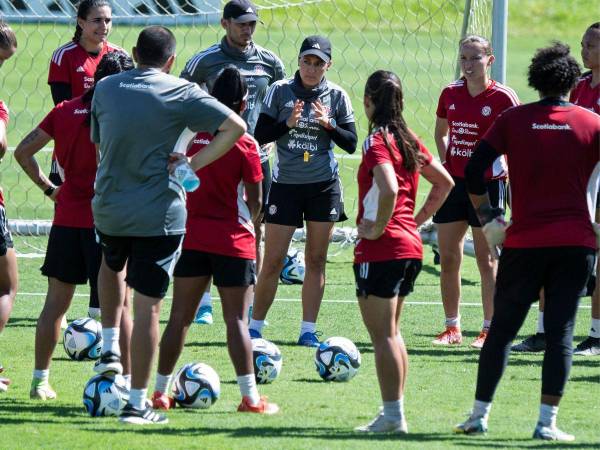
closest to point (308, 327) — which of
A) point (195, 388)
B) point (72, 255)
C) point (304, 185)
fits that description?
point (304, 185)

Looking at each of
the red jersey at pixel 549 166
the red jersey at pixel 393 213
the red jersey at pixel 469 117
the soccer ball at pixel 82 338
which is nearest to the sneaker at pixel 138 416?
the red jersey at pixel 393 213

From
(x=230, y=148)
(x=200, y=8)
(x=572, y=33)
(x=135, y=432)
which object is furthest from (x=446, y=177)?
(x=572, y=33)

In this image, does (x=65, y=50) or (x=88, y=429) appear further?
(x=65, y=50)

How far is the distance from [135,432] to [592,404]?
2620 mm

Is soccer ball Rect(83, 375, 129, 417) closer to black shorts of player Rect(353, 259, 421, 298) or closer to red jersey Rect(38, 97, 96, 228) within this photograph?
red jersey Rect(38, 97, 96, 228)

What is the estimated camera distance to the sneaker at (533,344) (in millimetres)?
8656

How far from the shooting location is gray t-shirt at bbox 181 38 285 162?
9242mm

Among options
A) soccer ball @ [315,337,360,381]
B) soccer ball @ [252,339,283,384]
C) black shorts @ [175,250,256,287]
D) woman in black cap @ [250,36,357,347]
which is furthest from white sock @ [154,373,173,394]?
woman in black cap @ [250,36,357,347]

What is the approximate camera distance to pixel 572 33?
38438 millimetres

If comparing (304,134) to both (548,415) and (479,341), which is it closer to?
(479,341)

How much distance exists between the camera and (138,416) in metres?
6.31

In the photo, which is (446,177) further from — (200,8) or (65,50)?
(200,8)

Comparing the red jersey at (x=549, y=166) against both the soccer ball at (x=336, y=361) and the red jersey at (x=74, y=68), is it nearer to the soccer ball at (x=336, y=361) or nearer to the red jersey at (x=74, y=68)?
the soccer ball at (x=336, y=361)

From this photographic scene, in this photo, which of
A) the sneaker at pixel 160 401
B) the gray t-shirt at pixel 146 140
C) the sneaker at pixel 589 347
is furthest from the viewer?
the sneaker at pixel 589 347
